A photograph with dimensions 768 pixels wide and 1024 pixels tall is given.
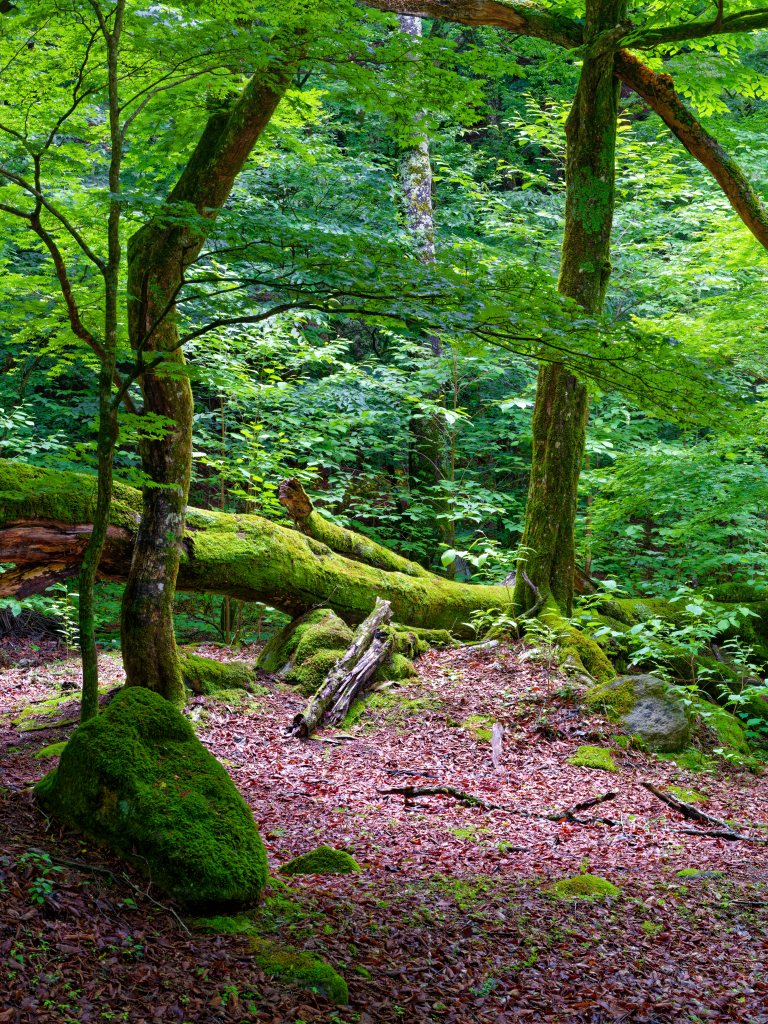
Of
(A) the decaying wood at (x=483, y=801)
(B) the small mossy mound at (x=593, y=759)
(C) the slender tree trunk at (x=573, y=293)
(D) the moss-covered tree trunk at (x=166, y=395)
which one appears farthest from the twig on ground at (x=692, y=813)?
(D) the moss-covered tree trunk at (x=166, y=395)

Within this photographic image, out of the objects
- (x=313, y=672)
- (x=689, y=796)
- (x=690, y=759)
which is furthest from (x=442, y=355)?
(x=689, y=796)

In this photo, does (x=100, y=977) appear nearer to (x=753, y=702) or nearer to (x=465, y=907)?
(x=465, y=907)

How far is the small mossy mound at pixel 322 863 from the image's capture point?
143 inches

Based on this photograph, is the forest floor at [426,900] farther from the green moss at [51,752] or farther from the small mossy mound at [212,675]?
the small mossy mound at [212,675]

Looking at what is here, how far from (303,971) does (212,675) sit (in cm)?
437

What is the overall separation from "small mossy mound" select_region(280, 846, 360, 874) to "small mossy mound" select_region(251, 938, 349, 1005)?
2.81 ft

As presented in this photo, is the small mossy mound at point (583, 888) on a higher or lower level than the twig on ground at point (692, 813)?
higher

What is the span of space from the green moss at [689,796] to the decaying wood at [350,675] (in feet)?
9.41

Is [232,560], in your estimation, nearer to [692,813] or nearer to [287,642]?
[287,642]

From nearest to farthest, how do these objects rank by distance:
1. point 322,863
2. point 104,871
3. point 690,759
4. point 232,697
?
point 104,871 → point 322,863 → point 690,759 → point 232,697

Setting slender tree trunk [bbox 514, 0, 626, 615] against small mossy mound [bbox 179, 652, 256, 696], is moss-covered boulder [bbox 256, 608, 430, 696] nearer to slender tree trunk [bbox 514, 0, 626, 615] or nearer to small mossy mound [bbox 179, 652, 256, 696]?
small mossy mound [bbox 179, 652, 256, 696]

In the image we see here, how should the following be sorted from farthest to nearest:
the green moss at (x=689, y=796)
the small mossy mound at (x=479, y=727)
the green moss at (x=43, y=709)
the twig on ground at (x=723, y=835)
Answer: the small mossy mound at (x=479, y=727) → the green moss at (x=43, y=709) → the green moss at (x=689, y=796) → the twig on ground at (x=723, y=835)

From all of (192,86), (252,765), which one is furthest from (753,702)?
(192,86)

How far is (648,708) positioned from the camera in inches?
252
